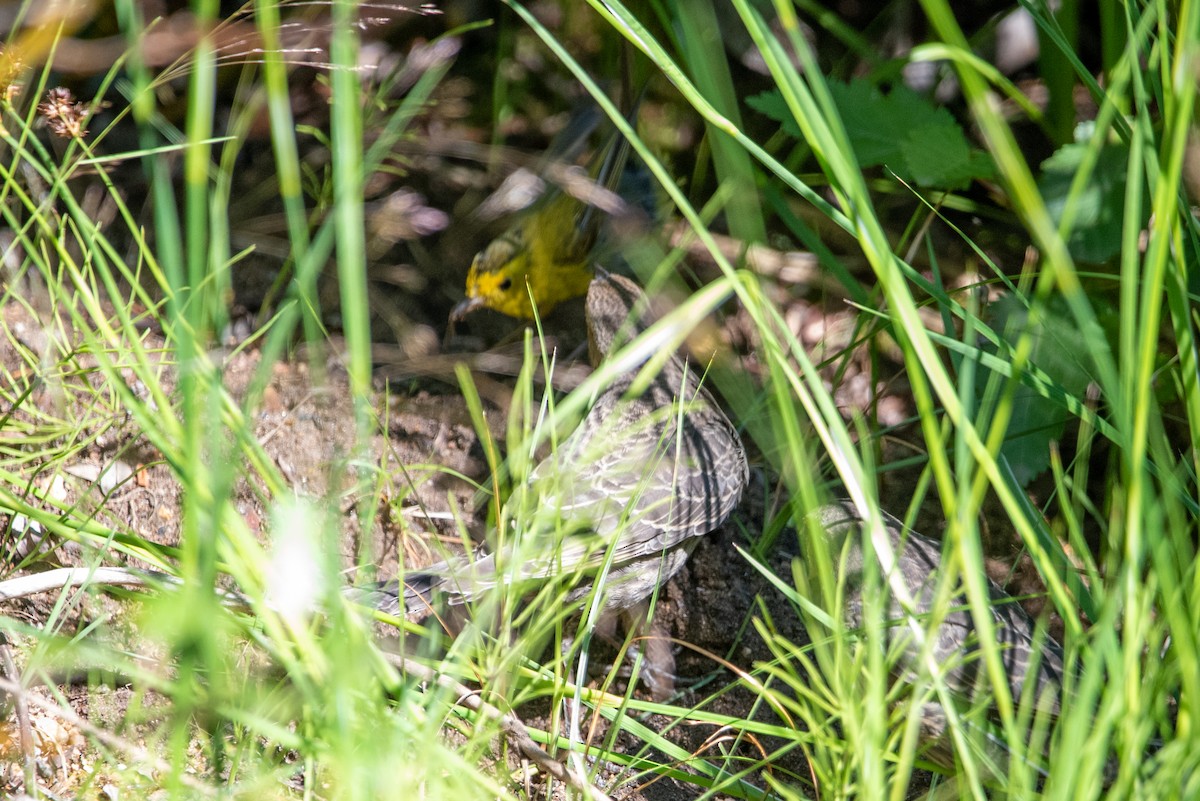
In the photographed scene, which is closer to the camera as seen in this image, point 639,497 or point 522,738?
point 522,738

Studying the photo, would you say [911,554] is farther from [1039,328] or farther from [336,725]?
[336,725]

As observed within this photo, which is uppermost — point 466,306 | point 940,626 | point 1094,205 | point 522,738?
point 1094,205

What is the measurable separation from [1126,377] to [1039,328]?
1.42 meters

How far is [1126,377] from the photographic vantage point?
5.22 ft

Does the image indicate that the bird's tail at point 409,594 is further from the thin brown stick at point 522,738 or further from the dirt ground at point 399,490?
the thin brown stick at point 522,738

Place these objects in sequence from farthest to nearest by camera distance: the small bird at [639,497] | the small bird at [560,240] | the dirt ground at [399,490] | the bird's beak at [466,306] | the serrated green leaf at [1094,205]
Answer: the small bird at [560,240]
the bird's beak at [466,306]
the serrated green leaf at [1094,205]
the small bird at [639,497]
the dirt ground at [399,490]

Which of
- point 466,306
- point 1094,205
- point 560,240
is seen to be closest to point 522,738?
point 466,306

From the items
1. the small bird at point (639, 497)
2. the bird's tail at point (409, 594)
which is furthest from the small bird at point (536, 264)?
the bird's tail at point (409, 594)

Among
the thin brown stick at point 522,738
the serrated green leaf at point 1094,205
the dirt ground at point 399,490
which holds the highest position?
the serrated green leaf at point 1094,205

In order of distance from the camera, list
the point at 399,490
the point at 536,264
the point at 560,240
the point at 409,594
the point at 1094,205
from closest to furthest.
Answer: the point at 409,594 < the point at 1094,205 < the point at 399,490 < the point at 536,264 < the point at 560,240

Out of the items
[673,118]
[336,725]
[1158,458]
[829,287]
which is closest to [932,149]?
[829,287]

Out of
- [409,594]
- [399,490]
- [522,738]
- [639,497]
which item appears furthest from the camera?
[399,490]

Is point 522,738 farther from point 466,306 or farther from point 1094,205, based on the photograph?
point 1094,205

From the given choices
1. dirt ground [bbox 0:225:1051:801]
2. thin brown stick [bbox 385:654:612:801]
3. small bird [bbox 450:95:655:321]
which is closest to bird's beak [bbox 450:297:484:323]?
small bird [bbox 450:95:655:321]
